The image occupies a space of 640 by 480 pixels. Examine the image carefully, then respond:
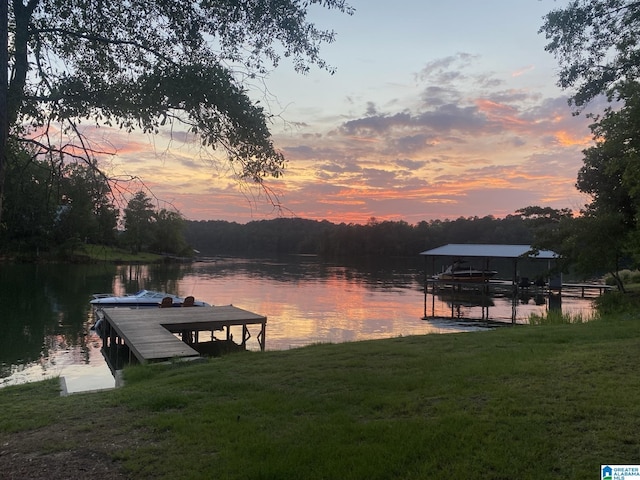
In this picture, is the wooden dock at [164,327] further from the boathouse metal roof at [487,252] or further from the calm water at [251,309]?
the boathouse metal roof at [487,252]

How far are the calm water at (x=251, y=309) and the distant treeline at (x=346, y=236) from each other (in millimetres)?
52206

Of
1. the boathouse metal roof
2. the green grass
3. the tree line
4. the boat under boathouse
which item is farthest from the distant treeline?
the tree line

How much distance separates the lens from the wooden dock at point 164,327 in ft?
36.9

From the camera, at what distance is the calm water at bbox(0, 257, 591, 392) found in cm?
1477

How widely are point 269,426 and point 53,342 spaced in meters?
15.2

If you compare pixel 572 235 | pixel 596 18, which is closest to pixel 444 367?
pixel 596 18

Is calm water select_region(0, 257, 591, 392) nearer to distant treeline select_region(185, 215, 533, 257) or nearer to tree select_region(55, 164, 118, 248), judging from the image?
tree select_region(55, 164, 118, 248)

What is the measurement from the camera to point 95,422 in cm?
528

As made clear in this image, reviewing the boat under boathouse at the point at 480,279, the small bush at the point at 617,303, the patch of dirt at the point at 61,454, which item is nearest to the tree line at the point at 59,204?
the patch of dirt at the point at 61,454

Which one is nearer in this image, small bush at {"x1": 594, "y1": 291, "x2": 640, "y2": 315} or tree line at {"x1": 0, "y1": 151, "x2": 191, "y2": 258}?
tree line at {"x1": 0, "y1": 151, "x2": 191, "y2": 258}

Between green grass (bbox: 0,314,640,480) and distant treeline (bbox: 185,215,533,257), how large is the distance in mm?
81378

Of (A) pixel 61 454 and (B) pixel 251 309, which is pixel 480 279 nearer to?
(B) pixel 251 309

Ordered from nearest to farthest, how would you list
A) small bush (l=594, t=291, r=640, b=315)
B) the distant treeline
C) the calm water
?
the calm water < small bush (l=594, t=291, r=640, b=315) < the distant treeline

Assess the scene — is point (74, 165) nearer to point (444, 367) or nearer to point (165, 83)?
point (165, 83)
